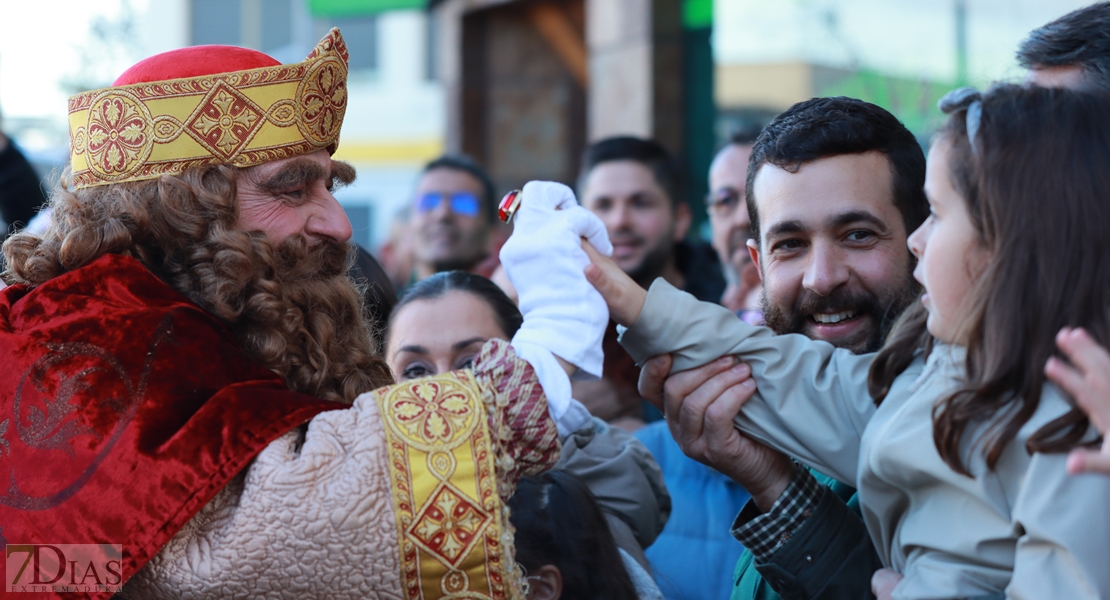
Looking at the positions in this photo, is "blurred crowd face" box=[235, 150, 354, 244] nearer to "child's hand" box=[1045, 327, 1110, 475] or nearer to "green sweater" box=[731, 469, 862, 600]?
"green sweater" box=[731, 469, 862, 600]

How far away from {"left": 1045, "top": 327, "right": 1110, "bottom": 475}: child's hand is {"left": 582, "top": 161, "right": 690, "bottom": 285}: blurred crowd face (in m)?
3.54

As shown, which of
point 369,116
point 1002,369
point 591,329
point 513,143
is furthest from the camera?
point 369,116

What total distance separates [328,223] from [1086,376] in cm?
157

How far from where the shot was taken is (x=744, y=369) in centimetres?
214

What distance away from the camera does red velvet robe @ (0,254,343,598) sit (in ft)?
6.07

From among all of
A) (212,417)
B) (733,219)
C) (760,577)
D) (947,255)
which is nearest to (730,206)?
(733,219)

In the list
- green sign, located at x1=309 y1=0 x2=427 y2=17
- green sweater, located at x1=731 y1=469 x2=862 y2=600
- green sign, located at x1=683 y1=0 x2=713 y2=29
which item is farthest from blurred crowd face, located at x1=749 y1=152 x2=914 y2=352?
green sign, located at x1=309 y1=0 x2=427 y2=17

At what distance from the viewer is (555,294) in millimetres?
2121

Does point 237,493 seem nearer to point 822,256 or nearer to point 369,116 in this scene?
point 822,256

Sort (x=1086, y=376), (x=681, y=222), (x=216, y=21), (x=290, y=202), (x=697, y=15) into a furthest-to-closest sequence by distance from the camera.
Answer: (x=216, y=21) < (x=697, y=15) < (x=681, y=222) < (x=290, y=202) < (x=1086, y=376)

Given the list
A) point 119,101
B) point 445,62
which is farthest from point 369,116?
point 119,101

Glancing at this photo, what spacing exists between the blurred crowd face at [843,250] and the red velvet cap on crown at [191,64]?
49.7 inches

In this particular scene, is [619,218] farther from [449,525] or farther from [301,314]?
[449,525]

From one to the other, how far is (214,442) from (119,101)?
904mm
